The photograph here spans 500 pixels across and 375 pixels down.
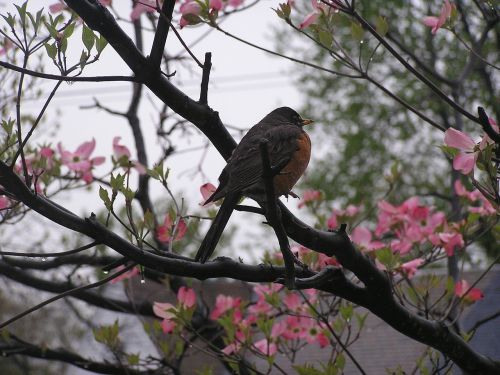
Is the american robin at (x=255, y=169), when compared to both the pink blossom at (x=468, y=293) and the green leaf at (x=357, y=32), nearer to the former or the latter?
the green leaf at (x=357, y=32)

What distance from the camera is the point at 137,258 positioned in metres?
1.89

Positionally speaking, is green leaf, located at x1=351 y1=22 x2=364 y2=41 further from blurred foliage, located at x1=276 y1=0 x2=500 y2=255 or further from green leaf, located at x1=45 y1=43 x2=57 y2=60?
blurred foliage, located at x1=276 y1=0 x2=500 y2=255

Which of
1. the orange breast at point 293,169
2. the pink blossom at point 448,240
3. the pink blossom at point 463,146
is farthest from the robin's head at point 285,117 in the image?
the pink blossom at point 463,146

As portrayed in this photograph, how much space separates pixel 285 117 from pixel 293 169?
0.90 meters

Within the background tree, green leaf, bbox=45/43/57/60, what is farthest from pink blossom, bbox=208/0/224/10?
green leaf, bbox=45/43/57/60

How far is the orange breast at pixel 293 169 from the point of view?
8.88ft

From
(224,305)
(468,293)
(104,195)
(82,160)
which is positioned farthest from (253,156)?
(82,160)

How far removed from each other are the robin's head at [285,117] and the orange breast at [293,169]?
0.54 metres

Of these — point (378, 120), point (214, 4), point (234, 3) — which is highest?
point (378, 120)

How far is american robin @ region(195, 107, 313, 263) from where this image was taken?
7.34 ft

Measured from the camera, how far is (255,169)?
2463mm

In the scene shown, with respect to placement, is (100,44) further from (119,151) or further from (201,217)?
(119,151)

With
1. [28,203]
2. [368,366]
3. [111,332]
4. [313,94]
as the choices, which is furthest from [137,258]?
[313,94]

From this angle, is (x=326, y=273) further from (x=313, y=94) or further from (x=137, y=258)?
(x=313, y=94)
